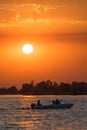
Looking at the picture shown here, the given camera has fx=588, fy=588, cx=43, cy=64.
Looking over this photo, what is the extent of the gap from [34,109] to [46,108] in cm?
267

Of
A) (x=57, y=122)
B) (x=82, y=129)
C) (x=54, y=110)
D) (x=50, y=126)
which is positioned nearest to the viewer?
(x=82, y=129)

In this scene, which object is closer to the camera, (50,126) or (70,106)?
(50,126)

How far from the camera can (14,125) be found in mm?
73312

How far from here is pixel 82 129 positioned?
2542 inches

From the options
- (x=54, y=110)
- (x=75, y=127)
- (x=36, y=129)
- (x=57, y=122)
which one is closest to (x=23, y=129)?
(x=36, y=129)

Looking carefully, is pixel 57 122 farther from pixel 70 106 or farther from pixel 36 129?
pixel 70 106

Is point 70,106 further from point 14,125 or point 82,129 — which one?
point 82,129

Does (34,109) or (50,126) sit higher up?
(34,109)

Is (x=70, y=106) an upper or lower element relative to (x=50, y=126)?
upper

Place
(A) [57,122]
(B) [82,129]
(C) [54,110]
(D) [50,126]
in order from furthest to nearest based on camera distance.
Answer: (C) [54,110]
(A) [57,122]
(D) [50,126]
(B) [82,129]

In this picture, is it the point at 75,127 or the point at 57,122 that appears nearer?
the point at 75,127

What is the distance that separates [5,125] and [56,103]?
4132 centimetres

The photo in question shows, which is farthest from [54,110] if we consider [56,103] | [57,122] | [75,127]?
[75,127]

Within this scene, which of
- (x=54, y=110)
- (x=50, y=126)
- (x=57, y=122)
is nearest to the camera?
(x=50, y=126)
